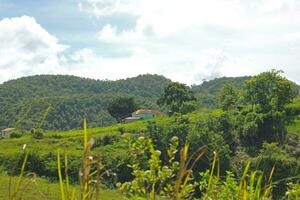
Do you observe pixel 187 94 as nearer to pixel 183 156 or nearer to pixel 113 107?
pixel 113 107

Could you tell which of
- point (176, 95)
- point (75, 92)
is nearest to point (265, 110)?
point (176, 95)

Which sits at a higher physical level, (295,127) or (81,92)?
(81,92)

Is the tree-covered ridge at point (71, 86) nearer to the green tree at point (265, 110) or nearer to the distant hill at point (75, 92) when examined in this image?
the distant hill at point (75, 92)

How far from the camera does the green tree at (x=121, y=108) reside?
9788 centimetres

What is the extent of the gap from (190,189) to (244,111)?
183 feet

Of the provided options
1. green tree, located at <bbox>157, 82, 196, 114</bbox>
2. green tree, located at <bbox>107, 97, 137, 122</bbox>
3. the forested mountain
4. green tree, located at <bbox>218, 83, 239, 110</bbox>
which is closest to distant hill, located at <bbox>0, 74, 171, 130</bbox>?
the forested mountain

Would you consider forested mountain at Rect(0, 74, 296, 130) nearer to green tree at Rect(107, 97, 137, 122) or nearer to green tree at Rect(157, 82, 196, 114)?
green tree at Rect(107, 97, 137, 122)

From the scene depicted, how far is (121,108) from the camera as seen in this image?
9925cm

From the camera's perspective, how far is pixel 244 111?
188 ft

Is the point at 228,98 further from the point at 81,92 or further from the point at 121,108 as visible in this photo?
the point at 81,92

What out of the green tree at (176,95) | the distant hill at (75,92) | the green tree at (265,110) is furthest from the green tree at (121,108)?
the green tree at (265,110)

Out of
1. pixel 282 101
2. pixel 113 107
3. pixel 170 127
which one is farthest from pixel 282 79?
pixel 113 107

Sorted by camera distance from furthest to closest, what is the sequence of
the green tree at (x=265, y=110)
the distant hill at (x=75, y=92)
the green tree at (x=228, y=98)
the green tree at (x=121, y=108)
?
the distant hill at (x=75, y=92)
the green tree at (x=121, y=108)
the green tree at (x=228, y=98)
the green tree at (x=265, y=110)

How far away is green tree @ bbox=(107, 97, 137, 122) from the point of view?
9788cm
